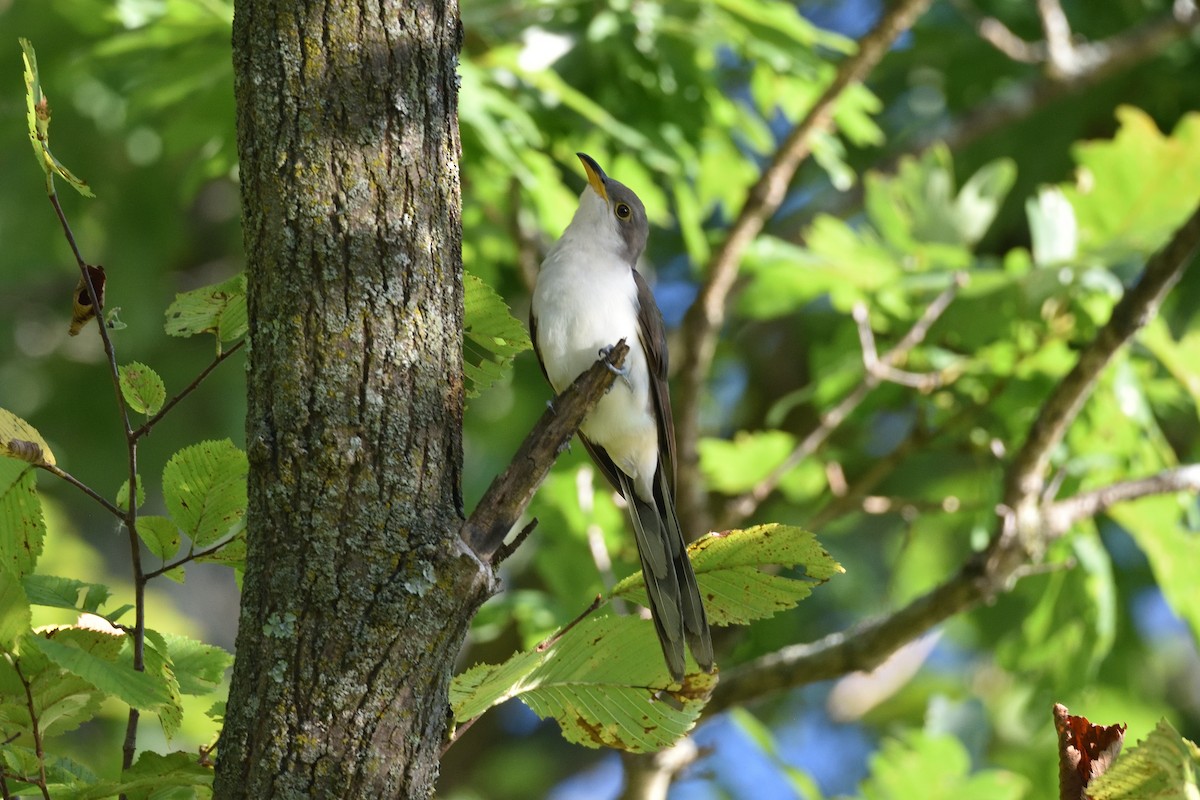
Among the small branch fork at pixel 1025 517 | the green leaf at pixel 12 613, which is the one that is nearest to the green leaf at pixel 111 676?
the green leaf at pixel 12 613

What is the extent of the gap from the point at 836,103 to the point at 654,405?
175 cm

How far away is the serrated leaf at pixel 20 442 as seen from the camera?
2338 millimetres

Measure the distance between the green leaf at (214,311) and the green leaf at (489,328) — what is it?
0.50 meters

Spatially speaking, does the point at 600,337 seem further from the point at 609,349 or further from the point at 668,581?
the point at 668,581

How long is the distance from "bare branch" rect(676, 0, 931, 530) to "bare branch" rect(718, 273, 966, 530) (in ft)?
0.94

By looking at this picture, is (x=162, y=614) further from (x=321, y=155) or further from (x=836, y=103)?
(x=321, y=155)

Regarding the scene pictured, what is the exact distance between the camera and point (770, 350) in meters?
9.33

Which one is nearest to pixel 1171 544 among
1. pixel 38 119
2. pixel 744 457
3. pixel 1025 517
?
pixel 1025 517

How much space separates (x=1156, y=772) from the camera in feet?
7.00

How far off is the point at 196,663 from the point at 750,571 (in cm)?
120

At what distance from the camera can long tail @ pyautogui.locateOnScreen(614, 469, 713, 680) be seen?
10.0 ft

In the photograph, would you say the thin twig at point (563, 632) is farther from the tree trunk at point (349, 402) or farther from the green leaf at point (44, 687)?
the green leaf at point (44, 687)

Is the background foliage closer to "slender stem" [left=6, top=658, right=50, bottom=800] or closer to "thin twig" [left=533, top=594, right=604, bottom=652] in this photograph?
"thin twig" [left=533, top=594, right=604, bottom=652]

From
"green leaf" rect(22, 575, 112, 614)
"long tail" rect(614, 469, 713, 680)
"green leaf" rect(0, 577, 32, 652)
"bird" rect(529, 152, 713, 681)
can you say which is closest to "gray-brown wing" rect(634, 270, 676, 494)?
"bird" rect(529, 152, 713, 681)
